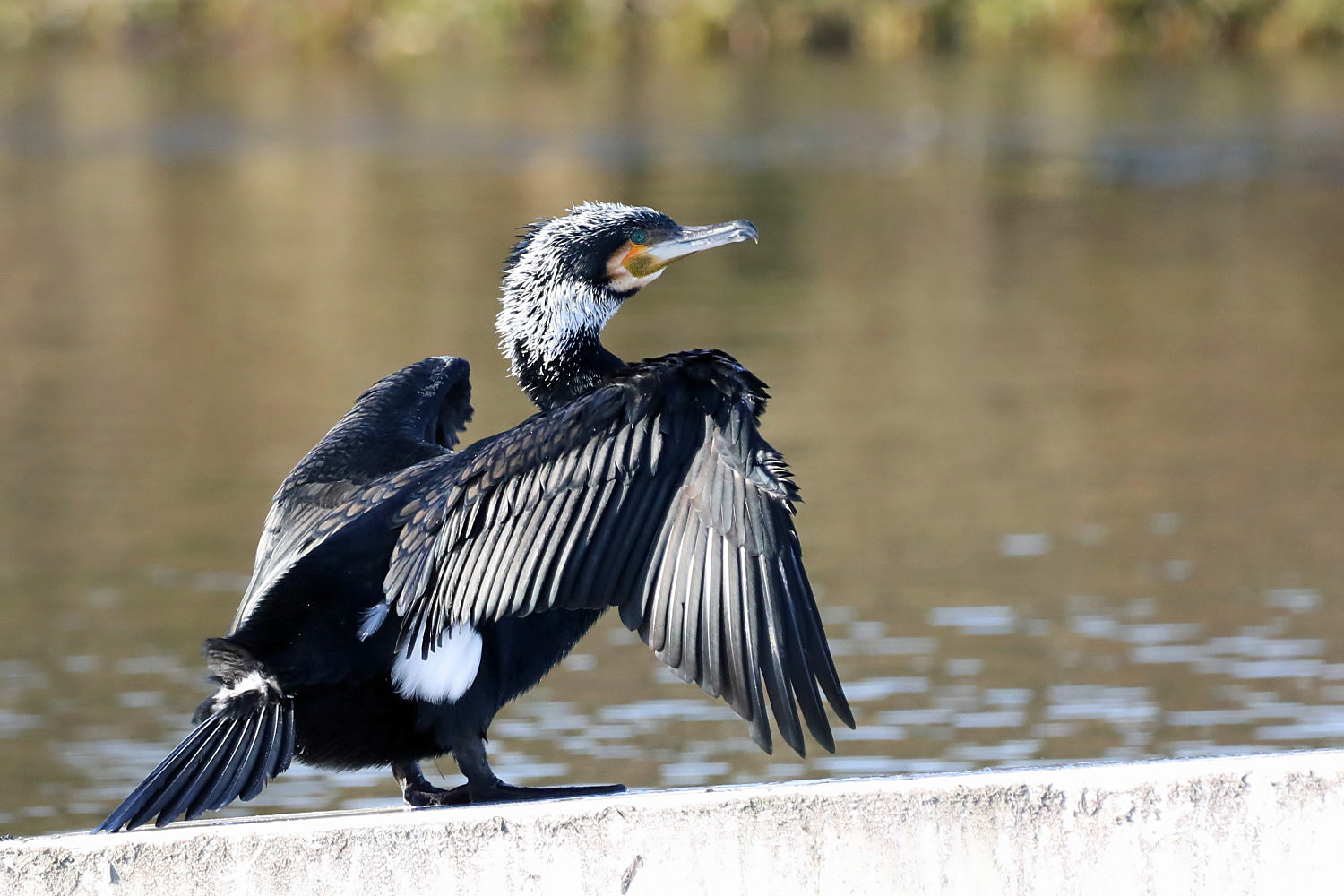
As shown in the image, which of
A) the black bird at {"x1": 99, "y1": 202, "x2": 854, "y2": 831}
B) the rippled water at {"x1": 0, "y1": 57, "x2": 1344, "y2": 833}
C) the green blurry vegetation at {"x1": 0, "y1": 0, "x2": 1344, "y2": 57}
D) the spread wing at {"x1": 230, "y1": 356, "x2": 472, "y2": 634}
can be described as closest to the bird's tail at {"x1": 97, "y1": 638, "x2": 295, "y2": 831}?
the black bird at {"x1": 99, "y1": 202, "x2": 854, "y2": 831}

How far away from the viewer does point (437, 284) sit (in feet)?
46.9

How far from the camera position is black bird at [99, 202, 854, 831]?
11.5ft

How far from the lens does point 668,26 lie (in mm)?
34500

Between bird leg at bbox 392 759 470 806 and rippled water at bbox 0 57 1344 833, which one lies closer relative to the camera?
bird leg at bbox 392 759 470 806

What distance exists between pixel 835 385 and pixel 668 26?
24687 millimetres

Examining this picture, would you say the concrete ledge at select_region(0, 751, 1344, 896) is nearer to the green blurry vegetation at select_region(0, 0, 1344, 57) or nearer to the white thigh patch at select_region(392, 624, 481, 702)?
the white thigh patch at select_region(392, 624, 481, 702)

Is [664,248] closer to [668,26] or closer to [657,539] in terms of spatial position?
[657,539]

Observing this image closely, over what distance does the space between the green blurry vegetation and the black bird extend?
94.8 feet

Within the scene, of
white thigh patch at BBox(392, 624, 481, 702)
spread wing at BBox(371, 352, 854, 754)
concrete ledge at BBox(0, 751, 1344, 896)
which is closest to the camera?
concrete ledge at BBox(0, 751, 1344, 896)

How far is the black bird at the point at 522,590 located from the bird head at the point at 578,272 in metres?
0.01

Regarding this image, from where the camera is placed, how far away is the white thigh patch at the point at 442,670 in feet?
12.2

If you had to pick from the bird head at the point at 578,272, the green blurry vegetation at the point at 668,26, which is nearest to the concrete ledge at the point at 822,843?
the bird head at the point at 578,272

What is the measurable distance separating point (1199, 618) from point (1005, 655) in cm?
73

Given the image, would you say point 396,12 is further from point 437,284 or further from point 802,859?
point 802,859
